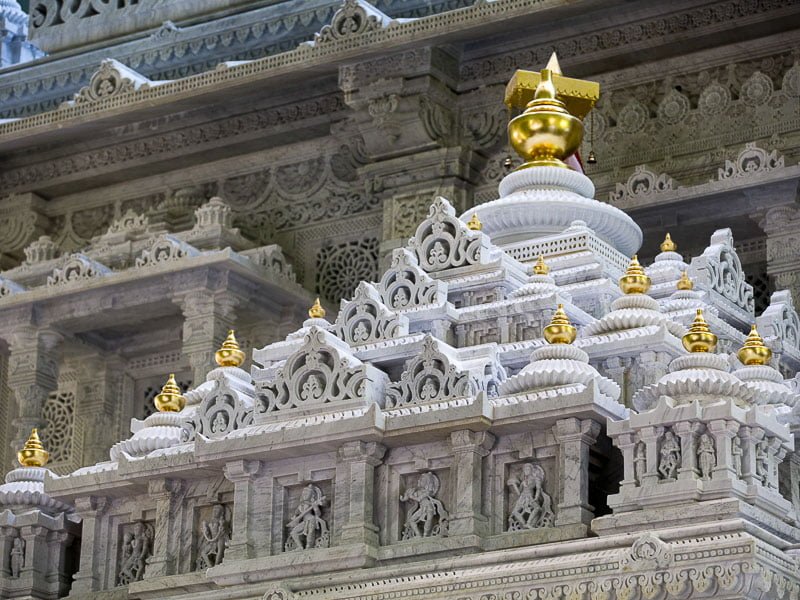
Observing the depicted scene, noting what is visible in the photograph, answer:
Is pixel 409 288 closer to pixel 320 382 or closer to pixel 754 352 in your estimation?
pixel 320 382

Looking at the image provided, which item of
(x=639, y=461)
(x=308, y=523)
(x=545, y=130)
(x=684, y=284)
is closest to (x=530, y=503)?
(x=639, y=461)

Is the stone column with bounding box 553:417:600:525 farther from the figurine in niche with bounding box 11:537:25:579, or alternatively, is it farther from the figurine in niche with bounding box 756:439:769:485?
the figurine in niche with bounding box 11:537:25:579

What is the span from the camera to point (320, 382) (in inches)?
523

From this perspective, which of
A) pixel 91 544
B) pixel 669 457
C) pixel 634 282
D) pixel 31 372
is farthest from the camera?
pixel 31 372

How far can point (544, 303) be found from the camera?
44.8ft

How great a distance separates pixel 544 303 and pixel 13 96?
1264 centimetres

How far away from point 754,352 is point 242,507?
315 centimetres

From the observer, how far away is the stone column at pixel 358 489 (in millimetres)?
12836

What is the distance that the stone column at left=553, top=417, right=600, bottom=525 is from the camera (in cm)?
1229

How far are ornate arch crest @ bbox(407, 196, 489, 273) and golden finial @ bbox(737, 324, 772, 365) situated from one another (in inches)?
75.4

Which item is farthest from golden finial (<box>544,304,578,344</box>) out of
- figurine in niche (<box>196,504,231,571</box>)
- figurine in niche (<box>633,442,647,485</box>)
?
figurine in niche (<box>196,504,231,571</box>)

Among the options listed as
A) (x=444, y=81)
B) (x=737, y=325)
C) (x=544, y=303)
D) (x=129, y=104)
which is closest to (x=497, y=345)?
(x=544, y=303)

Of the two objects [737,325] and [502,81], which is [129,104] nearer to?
[502,81]

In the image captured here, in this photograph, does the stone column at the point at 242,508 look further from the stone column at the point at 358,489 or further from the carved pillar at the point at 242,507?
the stone column at the point at 358,489
